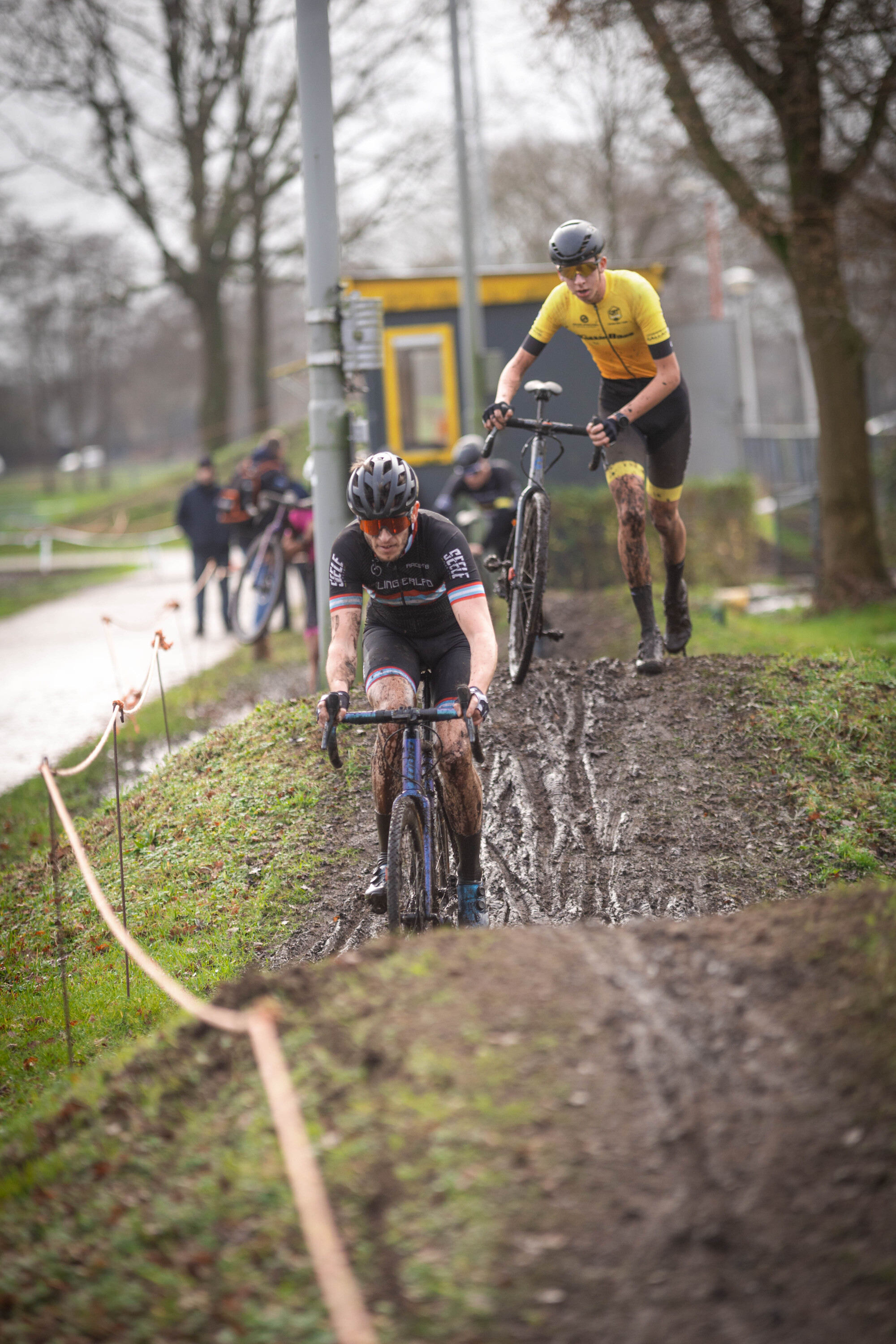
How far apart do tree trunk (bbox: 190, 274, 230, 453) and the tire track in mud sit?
947 inches

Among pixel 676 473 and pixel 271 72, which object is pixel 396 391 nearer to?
pixel 676 473

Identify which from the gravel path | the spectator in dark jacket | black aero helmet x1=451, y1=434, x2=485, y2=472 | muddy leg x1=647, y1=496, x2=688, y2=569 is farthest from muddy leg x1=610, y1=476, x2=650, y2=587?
the spectator in dark jacket

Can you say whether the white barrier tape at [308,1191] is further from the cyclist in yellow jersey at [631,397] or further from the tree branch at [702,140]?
the tree branch at [702,140]

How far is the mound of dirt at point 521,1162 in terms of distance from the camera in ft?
8.71

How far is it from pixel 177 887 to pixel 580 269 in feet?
14.1

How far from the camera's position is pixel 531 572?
309 inches

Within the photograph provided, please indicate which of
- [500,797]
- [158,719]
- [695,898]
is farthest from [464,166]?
[695,898]

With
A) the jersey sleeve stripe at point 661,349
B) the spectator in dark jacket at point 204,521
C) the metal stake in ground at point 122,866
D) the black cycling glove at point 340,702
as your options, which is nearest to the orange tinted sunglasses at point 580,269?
the jersey sleeve stripe at point 661,349

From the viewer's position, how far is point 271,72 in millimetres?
27422

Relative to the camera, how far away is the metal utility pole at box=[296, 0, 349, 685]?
8.77 metres

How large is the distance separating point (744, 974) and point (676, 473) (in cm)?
493

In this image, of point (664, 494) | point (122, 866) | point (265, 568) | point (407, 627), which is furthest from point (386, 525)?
point (265, 568)

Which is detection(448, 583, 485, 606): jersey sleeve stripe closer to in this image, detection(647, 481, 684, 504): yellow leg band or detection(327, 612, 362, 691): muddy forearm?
detection(327, 612, 362, 691): muddy forearm

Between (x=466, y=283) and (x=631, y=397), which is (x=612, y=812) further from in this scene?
(x=466, y=283)
